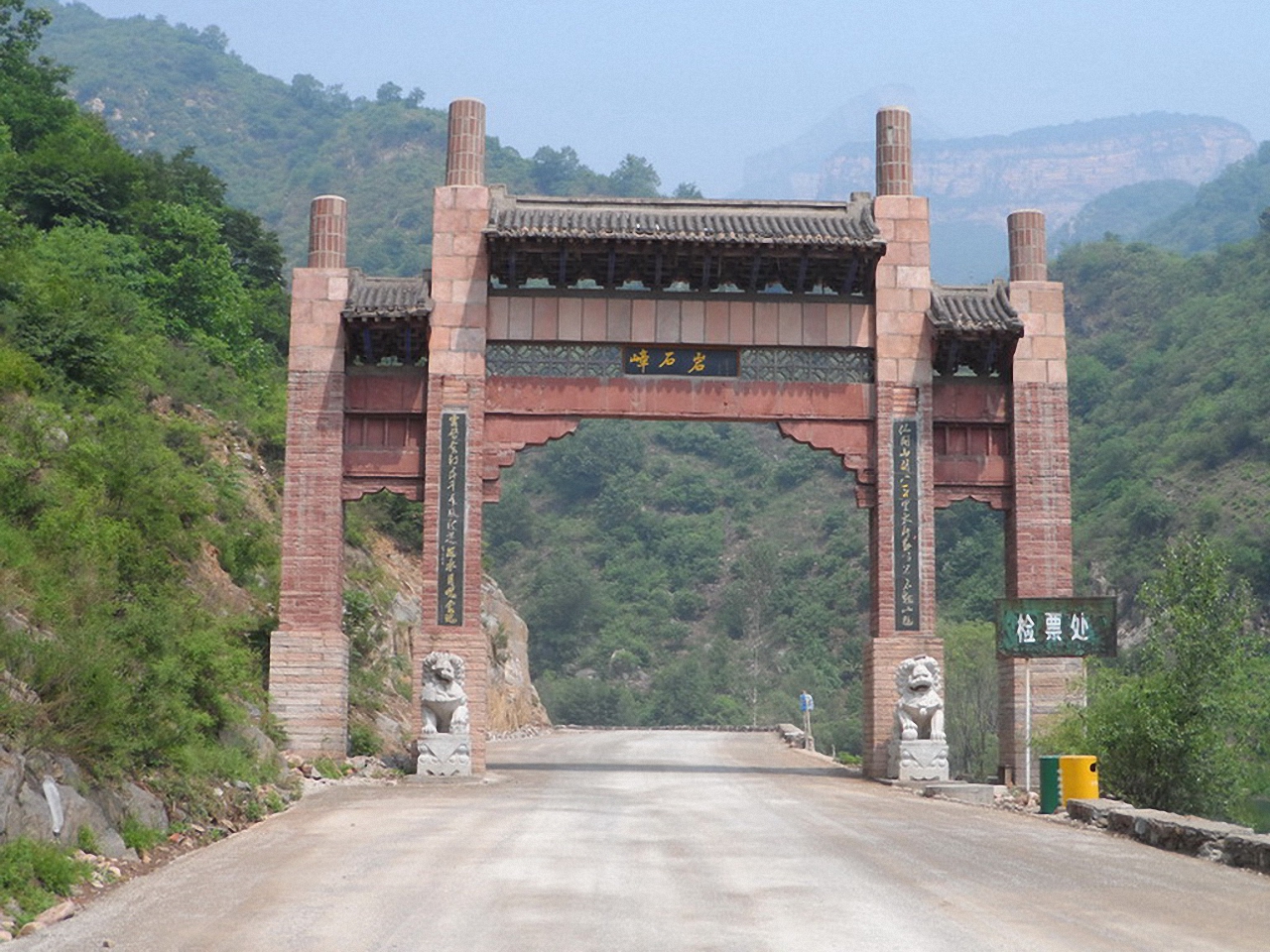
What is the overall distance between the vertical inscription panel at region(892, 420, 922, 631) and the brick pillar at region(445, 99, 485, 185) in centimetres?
852

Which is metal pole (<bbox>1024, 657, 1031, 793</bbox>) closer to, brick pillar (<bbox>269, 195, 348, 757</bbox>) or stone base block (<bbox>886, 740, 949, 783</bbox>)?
stone base block (<bbox>886, 740, 949, 783</bbox>)

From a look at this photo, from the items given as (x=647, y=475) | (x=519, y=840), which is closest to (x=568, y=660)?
(x=647, y=475)

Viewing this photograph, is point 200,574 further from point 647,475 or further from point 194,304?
point 647,475

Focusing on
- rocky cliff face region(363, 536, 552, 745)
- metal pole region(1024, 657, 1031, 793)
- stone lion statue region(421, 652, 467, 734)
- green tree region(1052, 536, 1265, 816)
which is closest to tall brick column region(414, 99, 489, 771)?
stone lion statue region(421, 652, 467, 734)

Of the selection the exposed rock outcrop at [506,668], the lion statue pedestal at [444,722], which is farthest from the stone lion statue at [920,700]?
the exposed rock outcrop at [506,668]

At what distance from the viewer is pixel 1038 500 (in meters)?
26.4

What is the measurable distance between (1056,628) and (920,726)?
2.79 meters

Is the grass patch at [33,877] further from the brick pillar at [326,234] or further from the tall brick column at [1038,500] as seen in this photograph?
the tall brick column at [1038,500]

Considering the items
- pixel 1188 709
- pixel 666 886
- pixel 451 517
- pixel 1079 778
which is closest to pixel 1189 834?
pixel 1079 778

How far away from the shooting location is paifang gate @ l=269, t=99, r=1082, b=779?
25797 millimetres

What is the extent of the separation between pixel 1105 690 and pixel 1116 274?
77722mm

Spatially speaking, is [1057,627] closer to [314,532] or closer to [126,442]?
[314,532]

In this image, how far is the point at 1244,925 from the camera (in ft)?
36.3

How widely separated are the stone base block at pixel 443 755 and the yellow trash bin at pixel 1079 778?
8.77 m
